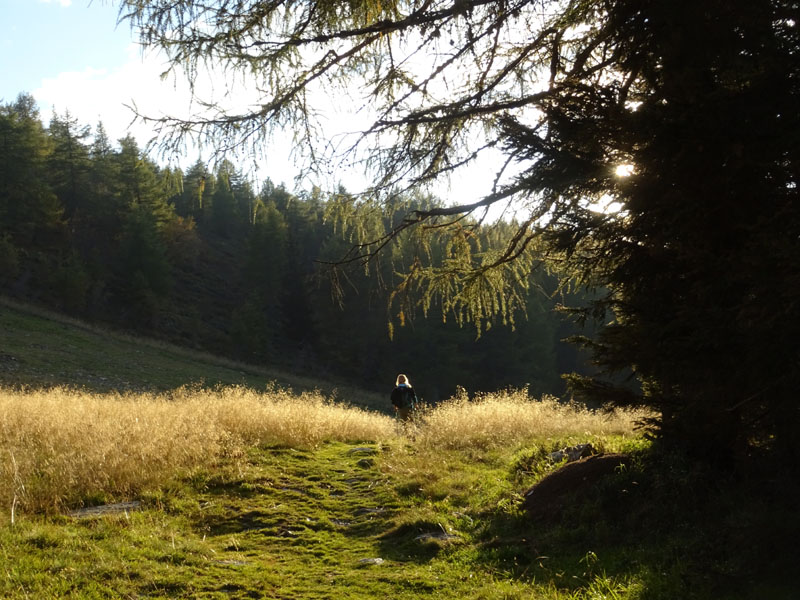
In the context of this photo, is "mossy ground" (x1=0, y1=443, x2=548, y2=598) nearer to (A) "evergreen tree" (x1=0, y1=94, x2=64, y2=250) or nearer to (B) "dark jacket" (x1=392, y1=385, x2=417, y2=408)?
(B) "dark jacket" (x1=392, y1=385, x2=417, y2=408)

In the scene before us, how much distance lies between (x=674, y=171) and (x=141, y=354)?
3289 centimetres

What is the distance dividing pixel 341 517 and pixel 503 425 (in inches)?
216

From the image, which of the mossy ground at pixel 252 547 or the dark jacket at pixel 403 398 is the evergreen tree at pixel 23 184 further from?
the mossy ground at pixel 252 547

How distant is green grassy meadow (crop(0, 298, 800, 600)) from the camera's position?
438cm

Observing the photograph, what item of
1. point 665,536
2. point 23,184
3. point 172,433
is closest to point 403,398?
point 172,433

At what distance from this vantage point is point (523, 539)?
5684mm

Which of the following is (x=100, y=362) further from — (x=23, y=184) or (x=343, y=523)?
(x=343, y=523)

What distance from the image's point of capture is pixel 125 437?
8.10 m

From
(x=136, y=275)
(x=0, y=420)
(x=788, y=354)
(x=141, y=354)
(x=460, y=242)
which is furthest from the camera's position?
(x=136, y=275)

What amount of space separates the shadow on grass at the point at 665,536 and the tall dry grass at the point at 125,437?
4.23 m

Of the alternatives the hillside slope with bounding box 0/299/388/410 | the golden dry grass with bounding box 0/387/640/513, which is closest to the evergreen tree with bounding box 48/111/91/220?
the hillside slope with bounding box 0/299/388/410

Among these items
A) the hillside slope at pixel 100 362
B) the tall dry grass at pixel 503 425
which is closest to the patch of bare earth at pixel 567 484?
the tall dry grass at pixel 503 425

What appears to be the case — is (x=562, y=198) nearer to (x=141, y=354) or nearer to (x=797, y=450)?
(x=797, y=450)

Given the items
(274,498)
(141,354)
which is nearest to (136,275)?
(141,354)
